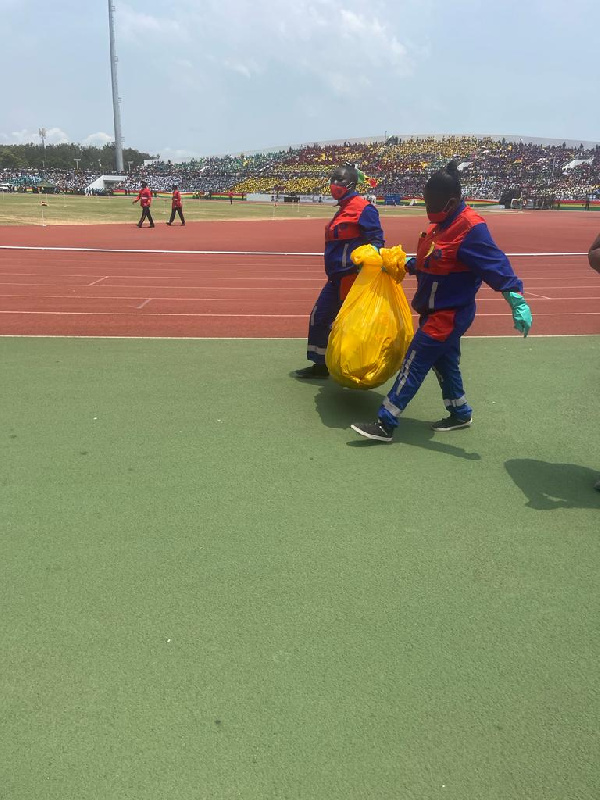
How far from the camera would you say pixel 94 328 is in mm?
7637

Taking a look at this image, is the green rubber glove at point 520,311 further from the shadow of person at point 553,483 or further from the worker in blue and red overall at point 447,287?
the shadow of person at point 553,483

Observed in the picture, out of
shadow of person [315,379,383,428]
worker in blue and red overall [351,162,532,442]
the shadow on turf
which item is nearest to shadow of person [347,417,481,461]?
the shadow on turf

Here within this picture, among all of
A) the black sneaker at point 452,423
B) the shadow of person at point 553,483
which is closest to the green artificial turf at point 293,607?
the shadow of person at point 553,483

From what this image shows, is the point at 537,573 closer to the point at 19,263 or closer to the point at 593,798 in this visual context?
the point at 593,798

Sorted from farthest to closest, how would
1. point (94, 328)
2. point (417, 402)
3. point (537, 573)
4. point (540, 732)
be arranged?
point (94, 328) < point (417, 402) < point (537, 573) < point (540, 732)

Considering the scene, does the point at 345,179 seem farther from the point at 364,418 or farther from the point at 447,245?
the point at 364,418

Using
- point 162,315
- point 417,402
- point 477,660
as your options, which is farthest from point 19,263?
point 477,660

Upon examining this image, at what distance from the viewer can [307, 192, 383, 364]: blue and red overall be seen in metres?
5.13

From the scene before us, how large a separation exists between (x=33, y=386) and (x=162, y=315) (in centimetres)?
337

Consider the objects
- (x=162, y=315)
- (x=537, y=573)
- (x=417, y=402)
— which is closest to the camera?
(x=537, y=573)

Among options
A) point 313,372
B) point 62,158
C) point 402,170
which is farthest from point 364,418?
point 62,158

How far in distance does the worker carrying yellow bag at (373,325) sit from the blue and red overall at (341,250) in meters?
0.50

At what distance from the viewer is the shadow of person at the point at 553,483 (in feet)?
11.5

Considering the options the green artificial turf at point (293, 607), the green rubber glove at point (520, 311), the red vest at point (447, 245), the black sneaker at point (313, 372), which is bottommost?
the green artificial turf at point (293, 607)
